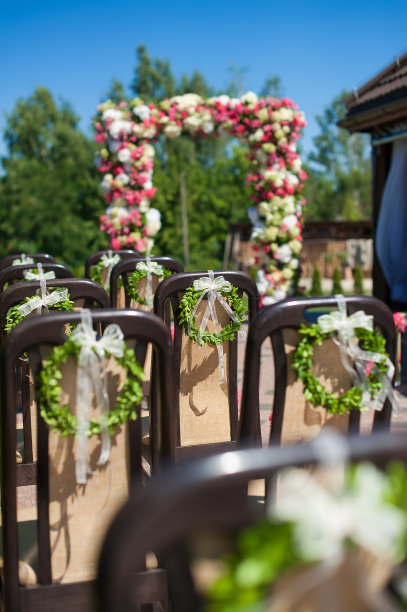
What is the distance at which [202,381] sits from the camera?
294 centimetres

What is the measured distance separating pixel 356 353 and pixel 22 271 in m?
2.81

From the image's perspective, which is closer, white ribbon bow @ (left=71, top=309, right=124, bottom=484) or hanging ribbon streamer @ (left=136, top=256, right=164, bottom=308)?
white ribbon bow @ (left=71, top=309, right=124, bottom=484)

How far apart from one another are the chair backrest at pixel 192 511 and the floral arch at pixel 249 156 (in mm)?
8448

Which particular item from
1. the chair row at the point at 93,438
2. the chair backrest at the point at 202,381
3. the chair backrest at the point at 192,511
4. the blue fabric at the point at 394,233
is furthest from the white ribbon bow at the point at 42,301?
the blue fabric at the point at 394,233

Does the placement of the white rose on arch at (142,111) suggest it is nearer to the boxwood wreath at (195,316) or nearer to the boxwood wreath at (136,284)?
the boxwood wreath at (136,284)

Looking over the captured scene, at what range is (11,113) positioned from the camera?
39.4 metres

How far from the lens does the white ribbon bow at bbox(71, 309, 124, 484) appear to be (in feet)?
5.30

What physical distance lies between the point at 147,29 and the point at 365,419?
37892 millimetres

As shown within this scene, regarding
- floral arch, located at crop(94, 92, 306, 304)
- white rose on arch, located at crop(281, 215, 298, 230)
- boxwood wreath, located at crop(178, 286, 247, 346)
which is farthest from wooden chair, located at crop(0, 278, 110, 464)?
white rose on arch, located at crop(281, 215, 298, 230)

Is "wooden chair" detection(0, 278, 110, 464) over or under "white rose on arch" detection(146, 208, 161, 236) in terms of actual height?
under

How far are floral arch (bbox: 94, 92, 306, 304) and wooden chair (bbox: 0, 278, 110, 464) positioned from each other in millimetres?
6612

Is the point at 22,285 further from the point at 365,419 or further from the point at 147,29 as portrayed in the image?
the point at 147,29

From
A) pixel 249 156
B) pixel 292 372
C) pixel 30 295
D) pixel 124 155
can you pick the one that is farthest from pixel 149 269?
pixel 249 156

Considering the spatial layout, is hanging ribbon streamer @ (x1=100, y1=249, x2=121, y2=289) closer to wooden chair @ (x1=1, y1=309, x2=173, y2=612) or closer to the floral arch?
wooden chair @ (x1=1, y1=309, x2=173, y2=612)
